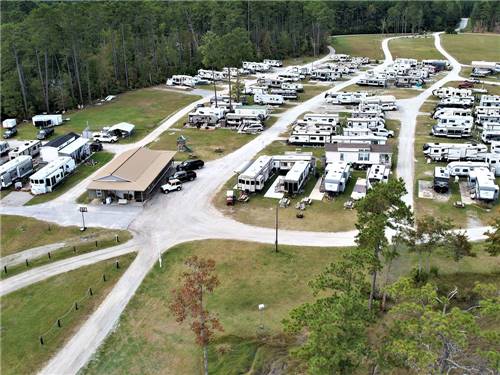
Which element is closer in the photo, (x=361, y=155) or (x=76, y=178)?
(x=76, y=178)

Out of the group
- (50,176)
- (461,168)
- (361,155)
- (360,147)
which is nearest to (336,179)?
(361,155)

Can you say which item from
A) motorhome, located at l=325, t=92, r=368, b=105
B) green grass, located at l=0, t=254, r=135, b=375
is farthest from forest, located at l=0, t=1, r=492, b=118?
green grass, located at l=0, t=254, r=135, b=375

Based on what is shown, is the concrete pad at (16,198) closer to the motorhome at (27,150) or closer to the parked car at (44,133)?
the motorhome at (27,150)

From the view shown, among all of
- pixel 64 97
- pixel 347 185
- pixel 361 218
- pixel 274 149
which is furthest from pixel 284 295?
pixel 64 97

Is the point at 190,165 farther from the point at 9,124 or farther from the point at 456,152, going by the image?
the point at 9,124

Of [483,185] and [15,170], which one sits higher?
[15,170]
